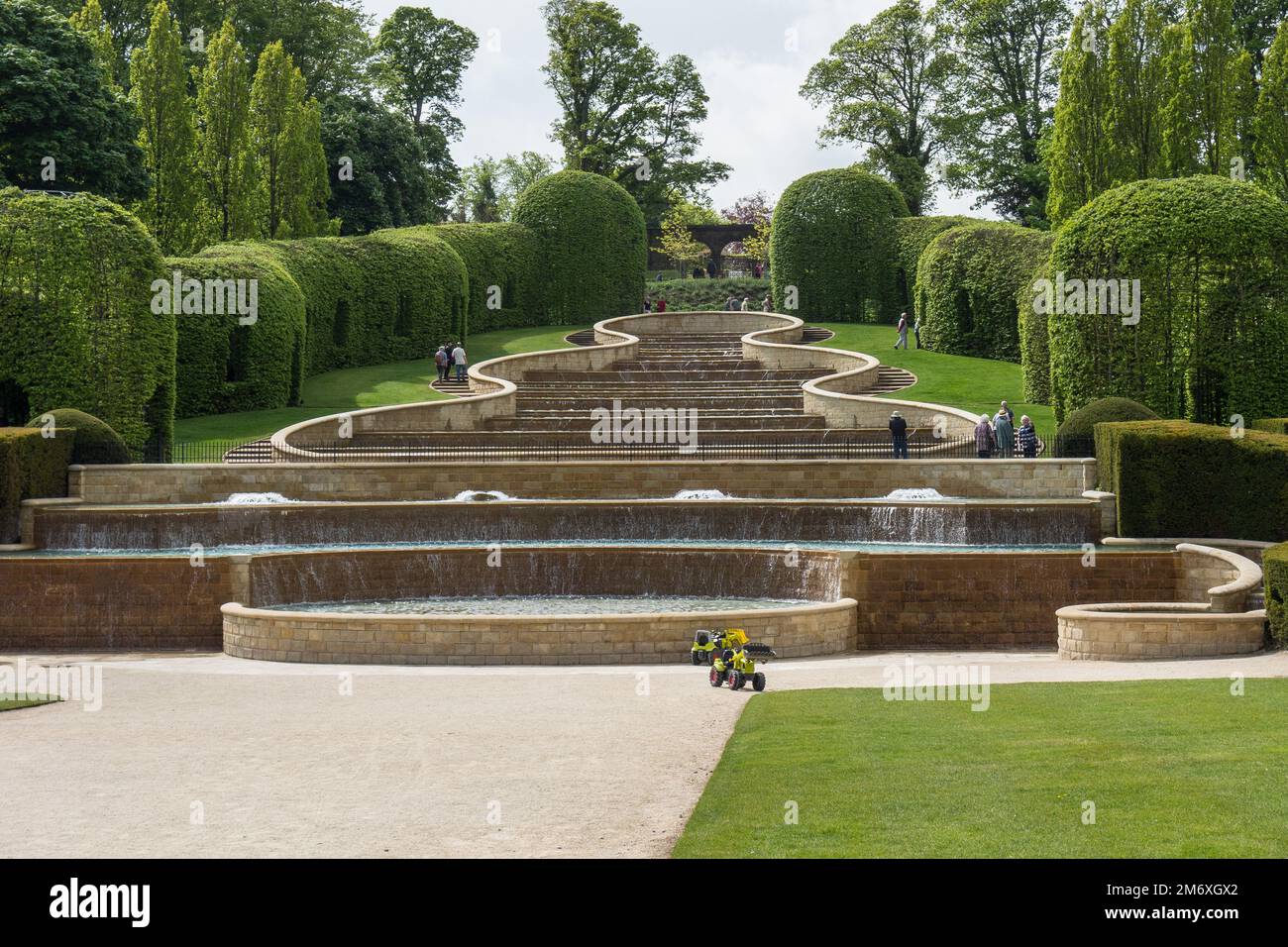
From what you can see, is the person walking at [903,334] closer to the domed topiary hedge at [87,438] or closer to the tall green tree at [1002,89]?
the tall green tree at [1002,89]

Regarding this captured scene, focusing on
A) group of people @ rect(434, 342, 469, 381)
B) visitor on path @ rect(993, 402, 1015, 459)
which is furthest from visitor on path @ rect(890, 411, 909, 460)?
group of people @ rect(434, 342, 469, 381)

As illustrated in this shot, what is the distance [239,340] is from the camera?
1620 inches

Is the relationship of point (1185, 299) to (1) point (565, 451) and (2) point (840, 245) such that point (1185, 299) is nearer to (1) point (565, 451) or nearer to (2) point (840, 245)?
(1) point (565, 451)

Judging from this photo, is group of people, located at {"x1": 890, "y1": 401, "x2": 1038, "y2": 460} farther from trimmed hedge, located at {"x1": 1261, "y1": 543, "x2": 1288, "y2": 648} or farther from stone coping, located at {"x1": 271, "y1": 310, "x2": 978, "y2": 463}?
trimmed hedge, located at {"x1": 1261, "y1": 543, "x2": 1288, "y2": 648}

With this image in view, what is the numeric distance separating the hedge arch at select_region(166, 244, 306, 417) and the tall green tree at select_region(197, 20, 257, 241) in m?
7.80

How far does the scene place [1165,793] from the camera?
9.05 metres

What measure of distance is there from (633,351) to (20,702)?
3641 cm

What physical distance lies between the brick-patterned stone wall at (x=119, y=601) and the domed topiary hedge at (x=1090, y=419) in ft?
55.0

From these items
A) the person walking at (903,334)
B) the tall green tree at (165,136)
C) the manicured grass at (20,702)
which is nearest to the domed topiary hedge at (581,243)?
the person walking at (903,334)
